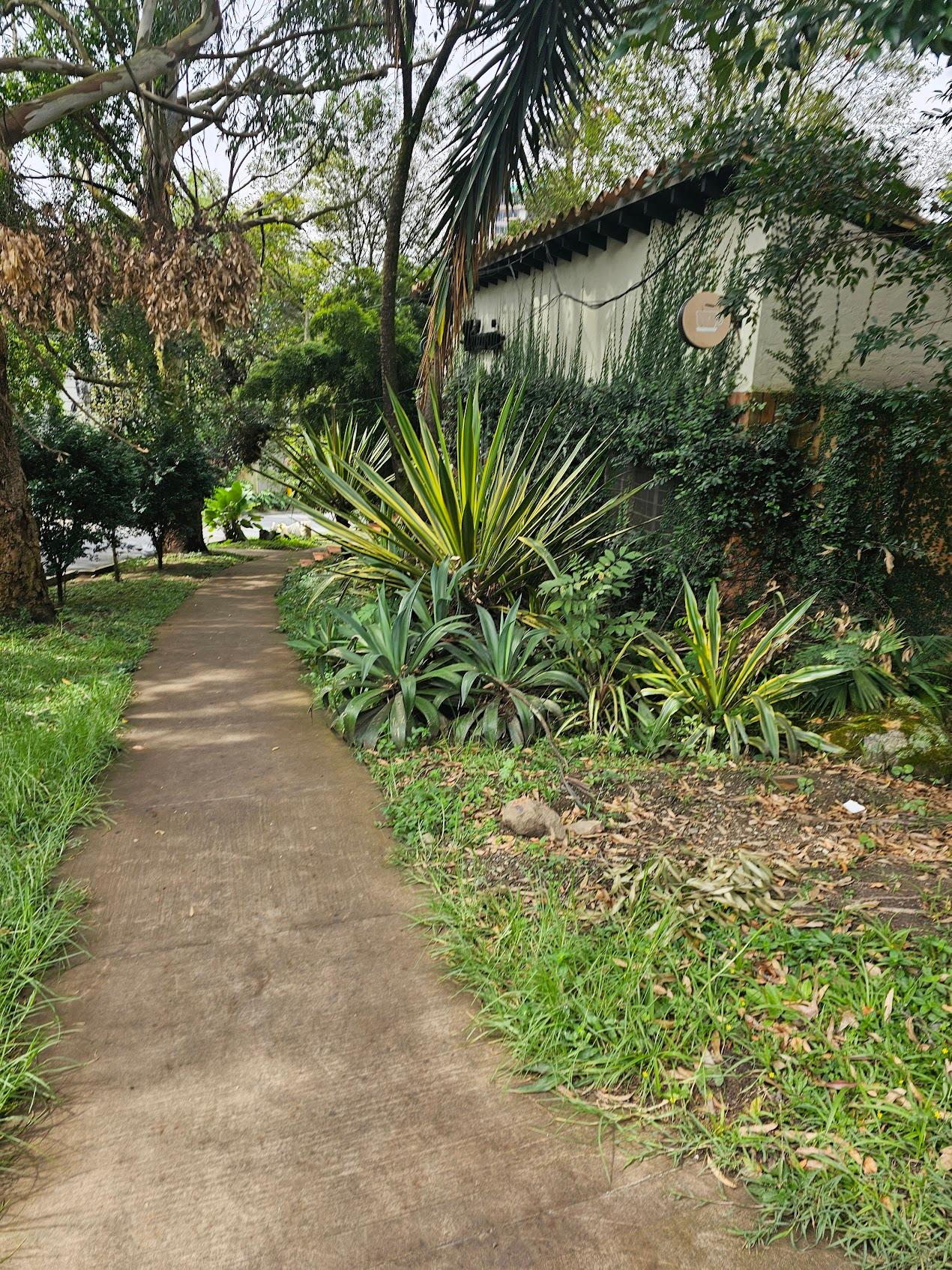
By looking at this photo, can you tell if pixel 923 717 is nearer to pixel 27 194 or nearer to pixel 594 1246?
pixel 594 1246

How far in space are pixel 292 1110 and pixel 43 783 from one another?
2.33 metres

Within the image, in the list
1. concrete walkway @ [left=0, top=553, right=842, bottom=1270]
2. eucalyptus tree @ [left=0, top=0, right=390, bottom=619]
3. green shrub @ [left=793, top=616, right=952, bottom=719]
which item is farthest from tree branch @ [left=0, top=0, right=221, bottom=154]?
green shrub @ [left=793, top=616, right=952, bottom=719]

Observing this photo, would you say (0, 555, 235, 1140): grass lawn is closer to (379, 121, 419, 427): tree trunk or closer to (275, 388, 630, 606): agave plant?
(275, 388, 630, 606): agave plant

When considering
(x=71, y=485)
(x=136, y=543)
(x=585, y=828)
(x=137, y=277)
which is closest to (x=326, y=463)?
(x=137, y=277)

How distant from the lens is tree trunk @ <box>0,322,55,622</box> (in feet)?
23.4

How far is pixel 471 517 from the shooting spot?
5266 mm

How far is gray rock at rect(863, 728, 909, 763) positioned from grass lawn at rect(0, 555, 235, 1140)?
3705 mm

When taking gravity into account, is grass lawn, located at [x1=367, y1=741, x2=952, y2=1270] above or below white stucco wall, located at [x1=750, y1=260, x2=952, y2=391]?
below

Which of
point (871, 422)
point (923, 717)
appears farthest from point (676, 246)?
point (923, 717)

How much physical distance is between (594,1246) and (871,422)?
502 cm

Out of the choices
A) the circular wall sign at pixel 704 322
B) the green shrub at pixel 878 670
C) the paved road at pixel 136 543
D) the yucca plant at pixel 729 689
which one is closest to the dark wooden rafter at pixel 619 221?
the circular wall sign at pixel 704 322

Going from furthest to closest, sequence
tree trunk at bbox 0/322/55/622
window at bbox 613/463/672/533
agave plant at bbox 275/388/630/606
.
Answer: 1. tree trunk at bbox 0/322/55/622
2. window at bbox 613/463/672/533
3. agave plant at bbox 275/388/630/606

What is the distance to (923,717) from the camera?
4.42 meters

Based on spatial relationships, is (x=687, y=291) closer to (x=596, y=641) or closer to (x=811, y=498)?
(x=811, y=498)
